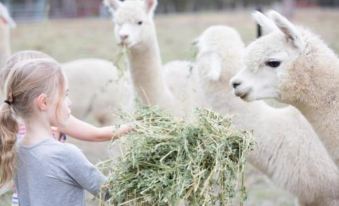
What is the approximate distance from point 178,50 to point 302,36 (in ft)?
34.0

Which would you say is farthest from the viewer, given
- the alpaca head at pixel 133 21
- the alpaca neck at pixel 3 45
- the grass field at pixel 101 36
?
the grass field at pixel 101 36

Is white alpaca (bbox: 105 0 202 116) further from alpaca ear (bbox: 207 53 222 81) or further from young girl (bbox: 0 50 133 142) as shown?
young girl (bbox: 0 50 133 142)

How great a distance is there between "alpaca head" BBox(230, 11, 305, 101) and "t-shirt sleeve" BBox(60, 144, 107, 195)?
1.14 metres

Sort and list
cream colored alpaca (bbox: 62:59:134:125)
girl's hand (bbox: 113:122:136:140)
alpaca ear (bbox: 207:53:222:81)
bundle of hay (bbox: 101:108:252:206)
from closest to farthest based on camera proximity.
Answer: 1. bundle of hay (bbox: 101:108:252:206)
2. girl's hand (bbox: 113:122:136:140)
3. alpaca ear (bbox: 207:53:222:81)
4. cream colored alpaca (bbox: 62:59:134:125)

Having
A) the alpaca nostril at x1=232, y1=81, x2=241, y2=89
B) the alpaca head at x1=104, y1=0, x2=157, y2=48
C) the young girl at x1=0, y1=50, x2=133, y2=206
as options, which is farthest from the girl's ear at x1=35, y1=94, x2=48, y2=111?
the alpaca head at x1=104, y1=0, x2=157, y2=48

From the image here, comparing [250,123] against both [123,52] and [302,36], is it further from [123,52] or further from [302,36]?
[123,52]

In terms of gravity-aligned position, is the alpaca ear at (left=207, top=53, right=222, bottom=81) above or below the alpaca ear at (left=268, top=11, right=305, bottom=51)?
below

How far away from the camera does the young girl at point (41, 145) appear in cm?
266

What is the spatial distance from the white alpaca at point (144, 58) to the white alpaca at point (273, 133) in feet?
1.74

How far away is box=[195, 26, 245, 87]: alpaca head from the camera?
4242mm

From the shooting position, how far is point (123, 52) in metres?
4.96

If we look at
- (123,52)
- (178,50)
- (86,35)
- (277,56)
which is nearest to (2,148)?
(277,56)

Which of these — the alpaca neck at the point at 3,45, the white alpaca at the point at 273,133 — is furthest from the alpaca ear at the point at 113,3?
the white alpaca at the point at 273,133

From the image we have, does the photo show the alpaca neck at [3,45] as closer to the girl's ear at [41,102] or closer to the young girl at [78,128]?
the young girl at [78,128]
